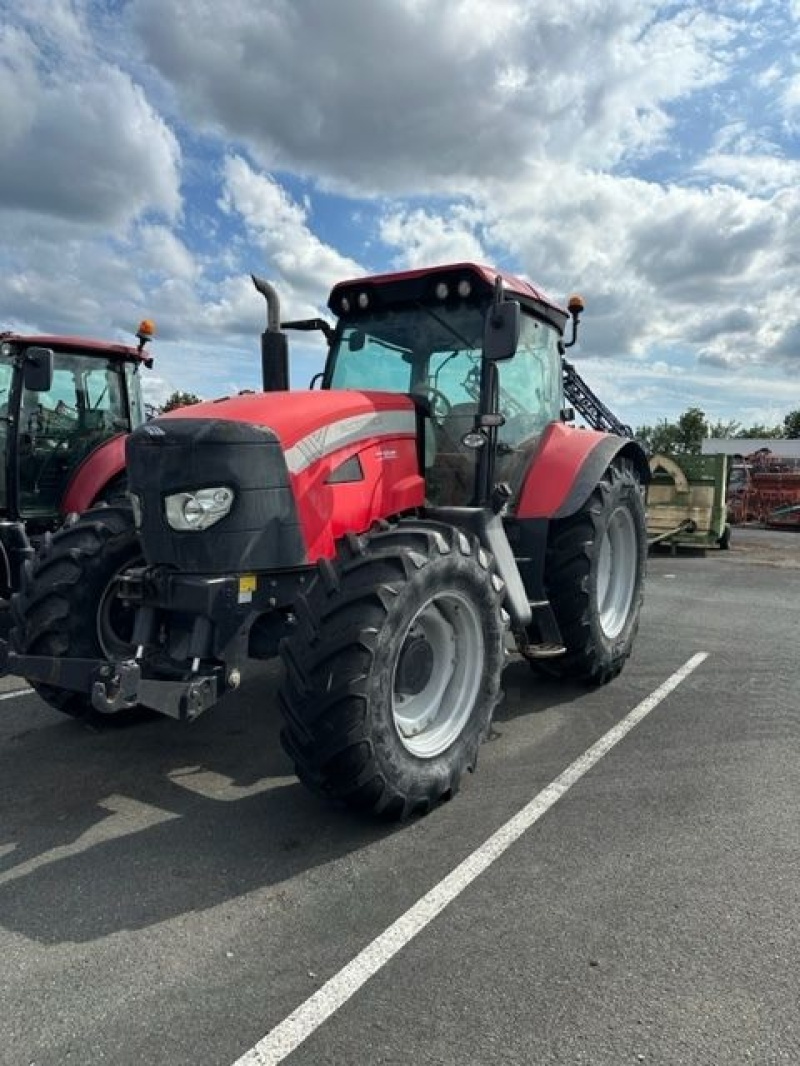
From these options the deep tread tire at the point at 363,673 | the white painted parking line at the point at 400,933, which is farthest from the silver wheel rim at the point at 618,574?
the deep tread tire at the point at 363,673

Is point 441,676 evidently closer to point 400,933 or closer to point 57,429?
point 400,933

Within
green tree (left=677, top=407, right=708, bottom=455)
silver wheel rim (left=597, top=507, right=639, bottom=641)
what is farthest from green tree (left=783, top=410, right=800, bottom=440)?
silver wheel rim (left=597, top=507, right=639, bottom=641)

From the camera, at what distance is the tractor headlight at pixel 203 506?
3316mm

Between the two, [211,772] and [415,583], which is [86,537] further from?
[415,583]

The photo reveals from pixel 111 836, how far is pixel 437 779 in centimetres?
138

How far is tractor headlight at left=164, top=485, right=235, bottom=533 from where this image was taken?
3.32 metres

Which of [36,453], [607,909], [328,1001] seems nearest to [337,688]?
[328,1001]

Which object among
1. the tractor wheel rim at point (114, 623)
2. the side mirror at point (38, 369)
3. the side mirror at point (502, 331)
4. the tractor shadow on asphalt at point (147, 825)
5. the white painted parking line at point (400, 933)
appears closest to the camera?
the white painted parking line at point (400, 933)

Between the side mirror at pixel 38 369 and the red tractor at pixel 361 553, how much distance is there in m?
2.78

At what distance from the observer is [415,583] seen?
3244 millimetres

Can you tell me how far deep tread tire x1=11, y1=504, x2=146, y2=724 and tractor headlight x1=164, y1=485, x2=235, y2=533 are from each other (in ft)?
3.02

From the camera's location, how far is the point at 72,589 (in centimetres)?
390

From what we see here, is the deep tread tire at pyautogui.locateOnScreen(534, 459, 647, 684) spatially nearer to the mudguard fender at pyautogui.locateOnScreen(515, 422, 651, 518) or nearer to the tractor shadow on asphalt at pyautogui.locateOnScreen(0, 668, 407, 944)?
the mudguard fender at pyautogui.locateOnScreen(515, 422, 651, 518)

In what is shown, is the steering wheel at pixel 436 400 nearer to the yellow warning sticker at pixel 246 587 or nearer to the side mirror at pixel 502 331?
the side mirror at pixel 502 331
